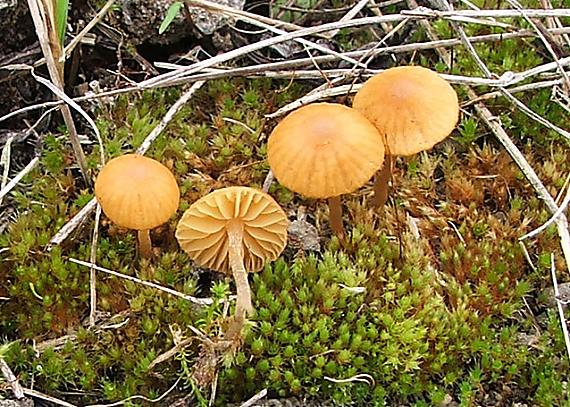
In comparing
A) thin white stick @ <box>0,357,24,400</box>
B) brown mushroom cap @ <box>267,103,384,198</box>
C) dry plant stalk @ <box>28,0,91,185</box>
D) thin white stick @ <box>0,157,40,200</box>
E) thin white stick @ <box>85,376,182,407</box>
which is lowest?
thin white stick @ <box>85,376,182,407</box>

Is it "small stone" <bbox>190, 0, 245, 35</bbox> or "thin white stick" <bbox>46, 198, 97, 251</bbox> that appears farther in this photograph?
"small stone" <bbox>190, 0, 245, 35</bbox>

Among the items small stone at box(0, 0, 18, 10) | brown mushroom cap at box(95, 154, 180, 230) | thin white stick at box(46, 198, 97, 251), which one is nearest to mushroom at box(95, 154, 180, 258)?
brown mushroom cap at box(95, 154, 180, 230)

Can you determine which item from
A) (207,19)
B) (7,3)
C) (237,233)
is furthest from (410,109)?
(7,3)

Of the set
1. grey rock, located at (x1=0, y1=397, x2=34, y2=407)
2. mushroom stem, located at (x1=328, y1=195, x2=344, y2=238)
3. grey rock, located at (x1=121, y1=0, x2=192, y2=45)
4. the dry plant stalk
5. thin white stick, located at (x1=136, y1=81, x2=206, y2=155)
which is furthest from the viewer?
grey rock, located at (x1=121, y1=0, x2=192, y2=45)

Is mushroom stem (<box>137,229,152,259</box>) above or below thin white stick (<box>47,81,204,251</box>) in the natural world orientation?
below

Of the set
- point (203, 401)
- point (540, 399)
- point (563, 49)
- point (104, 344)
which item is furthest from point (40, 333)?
point (563, 49)

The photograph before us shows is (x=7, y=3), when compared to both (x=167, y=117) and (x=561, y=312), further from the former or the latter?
(x=561, y=312)

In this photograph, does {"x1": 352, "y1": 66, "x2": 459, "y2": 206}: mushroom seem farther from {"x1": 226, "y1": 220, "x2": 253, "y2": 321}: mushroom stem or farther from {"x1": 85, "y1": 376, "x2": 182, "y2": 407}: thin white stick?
{"x1": 85, "y1": 376, "x2": 182, "y2": 407}: thin white stick
